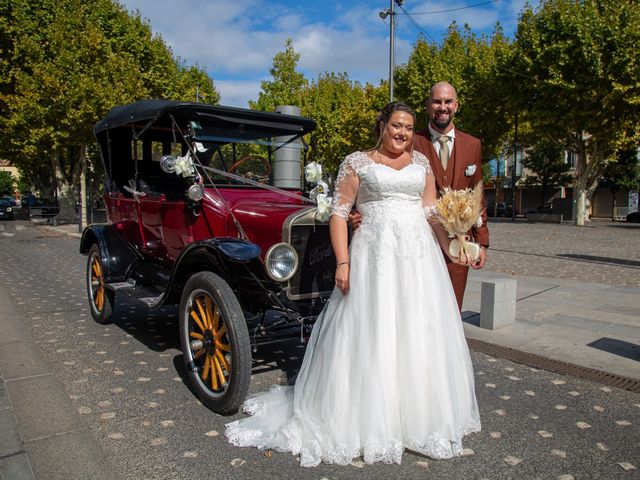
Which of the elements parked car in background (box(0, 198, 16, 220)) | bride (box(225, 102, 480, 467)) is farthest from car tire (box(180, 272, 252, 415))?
parked car in background (box(0, 198, 16, 220))

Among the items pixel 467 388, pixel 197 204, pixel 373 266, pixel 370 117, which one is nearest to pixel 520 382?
pixel 467 388

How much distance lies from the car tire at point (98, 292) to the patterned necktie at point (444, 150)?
3889 millimetres

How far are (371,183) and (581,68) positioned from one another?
23.0 meters

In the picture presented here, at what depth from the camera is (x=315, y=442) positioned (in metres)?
2.87

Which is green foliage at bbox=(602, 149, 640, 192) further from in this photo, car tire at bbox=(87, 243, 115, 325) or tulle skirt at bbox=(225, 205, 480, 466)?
tulle skirt at bbox=(225, 205, 480, 466)

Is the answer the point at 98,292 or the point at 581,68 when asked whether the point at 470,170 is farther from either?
the point at 581,68

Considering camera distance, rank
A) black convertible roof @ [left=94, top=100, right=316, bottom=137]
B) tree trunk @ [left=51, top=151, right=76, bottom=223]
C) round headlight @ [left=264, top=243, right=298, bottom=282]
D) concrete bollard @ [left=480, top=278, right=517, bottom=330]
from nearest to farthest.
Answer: round headlight @ [left=264, top=243, right=298, bottom=282] → black convertible roof @ [left=94, top=100, right=316, bottom=137] → concrete bollard @ [left=480, top=278, right=517, bottom=330] → tree trunk @ [left=51, top=151, right=76, bottom=223]

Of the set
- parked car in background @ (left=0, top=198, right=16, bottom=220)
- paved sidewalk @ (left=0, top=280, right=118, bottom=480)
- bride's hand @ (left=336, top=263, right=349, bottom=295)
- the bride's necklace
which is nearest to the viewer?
paved sidewalk @ (left=0, top=280, right=118, bottom=480)

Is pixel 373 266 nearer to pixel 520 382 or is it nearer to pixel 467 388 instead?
pixel 467 388

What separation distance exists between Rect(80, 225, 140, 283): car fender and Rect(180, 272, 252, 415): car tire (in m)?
1.97

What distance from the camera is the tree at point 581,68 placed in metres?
21.1

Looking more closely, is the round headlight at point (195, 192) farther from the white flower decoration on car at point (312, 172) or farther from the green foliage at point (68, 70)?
the green foliage at point (68, 70)

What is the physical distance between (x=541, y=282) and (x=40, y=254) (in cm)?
1245

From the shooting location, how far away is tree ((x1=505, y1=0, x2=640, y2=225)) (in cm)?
2108
